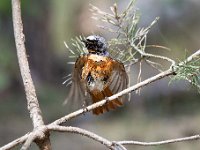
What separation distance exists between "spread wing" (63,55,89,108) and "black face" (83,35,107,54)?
4 centimetres

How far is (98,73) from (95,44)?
3.0 inches

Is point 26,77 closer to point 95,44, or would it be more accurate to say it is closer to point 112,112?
point 95,44

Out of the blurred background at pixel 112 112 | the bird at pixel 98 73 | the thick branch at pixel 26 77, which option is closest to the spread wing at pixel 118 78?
the bird at pixel 98 73

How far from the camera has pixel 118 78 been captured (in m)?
1.38

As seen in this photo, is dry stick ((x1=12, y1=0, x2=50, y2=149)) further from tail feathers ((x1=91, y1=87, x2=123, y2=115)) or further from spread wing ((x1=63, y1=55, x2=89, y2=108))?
tail feathers ((x1=91, y1=87, x2=123, y2=115))

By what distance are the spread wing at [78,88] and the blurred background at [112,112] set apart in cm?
219

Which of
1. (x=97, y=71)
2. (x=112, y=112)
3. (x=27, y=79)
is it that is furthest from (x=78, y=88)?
(x=112, y=112)

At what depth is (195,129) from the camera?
3877 millimetres

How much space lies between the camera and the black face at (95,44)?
1395 mm

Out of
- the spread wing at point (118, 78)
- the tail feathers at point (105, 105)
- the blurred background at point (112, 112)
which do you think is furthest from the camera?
the blurred background at point (112, 112)

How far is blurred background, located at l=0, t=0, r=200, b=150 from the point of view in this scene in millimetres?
4008

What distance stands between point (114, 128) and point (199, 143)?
0.88 metres

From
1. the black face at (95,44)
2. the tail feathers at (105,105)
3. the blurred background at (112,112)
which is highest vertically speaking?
the blurred background at (112,112)

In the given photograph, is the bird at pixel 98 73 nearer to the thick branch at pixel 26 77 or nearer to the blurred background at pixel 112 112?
the thick branch at pixel 26 77
